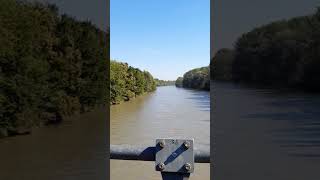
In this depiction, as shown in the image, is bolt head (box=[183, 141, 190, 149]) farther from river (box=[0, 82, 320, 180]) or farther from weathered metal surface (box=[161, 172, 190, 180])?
river (box=[0, 82, 320, 180])

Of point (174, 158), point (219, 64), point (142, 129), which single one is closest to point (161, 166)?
point (174, 158)

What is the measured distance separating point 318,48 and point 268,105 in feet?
15.4

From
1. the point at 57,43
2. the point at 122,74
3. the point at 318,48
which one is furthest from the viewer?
the point at 122,74

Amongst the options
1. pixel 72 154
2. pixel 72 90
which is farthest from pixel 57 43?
pixel 72 154

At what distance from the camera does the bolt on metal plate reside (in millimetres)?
827

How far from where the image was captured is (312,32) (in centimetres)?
2306

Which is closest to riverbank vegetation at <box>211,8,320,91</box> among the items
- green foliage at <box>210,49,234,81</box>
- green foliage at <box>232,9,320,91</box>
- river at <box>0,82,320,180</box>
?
green foliage at <box>232,9,320,91</box>

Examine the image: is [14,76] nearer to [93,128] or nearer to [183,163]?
[93,128]

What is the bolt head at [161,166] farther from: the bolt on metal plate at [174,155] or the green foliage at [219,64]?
the green foliage at [219,64]

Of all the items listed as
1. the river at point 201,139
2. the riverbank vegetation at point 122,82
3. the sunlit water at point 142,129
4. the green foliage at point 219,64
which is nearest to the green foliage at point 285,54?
the river at point 201,139

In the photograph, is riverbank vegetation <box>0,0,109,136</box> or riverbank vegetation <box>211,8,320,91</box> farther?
riverbank vegetation <box>211,8,320,91</box>

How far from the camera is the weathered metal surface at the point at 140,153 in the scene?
0.88 meters

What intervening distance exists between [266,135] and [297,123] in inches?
195

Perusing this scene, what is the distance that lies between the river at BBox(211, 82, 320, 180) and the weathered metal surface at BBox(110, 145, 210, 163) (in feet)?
0.31
